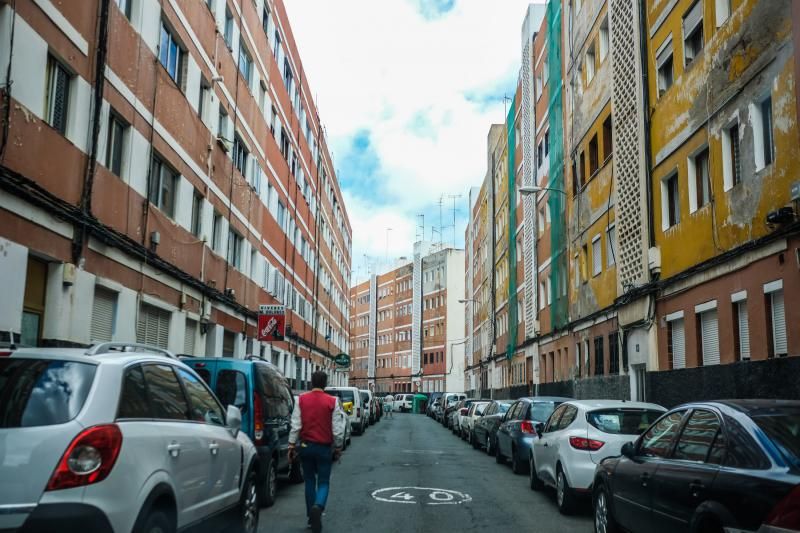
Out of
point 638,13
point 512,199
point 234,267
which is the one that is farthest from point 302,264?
point 638,13

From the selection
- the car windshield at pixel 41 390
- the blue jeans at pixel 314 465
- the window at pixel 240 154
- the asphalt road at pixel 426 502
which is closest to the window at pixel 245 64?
the window at pixel 240 154

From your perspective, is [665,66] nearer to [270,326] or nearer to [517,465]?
[517,465]

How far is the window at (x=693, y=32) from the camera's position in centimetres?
1544

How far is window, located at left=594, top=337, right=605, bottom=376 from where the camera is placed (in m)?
22.7

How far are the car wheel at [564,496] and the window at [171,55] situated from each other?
12.3 meters

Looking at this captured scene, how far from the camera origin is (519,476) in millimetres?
15047

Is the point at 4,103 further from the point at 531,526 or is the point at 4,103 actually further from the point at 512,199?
the point at 512,199

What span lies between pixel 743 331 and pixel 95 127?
38.1 feet

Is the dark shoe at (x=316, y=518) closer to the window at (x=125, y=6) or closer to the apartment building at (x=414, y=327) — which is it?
the window at (x=125, y=6)

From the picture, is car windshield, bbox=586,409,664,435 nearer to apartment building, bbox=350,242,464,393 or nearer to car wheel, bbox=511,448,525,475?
car wheel, bbox=511,448,525,475

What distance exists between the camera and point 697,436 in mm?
6195

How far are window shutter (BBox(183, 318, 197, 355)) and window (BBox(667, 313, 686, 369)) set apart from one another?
11.4 metres

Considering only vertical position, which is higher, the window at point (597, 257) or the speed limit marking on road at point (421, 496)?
the window at point (597, 257)

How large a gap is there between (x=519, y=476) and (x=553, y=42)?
66.9ft
